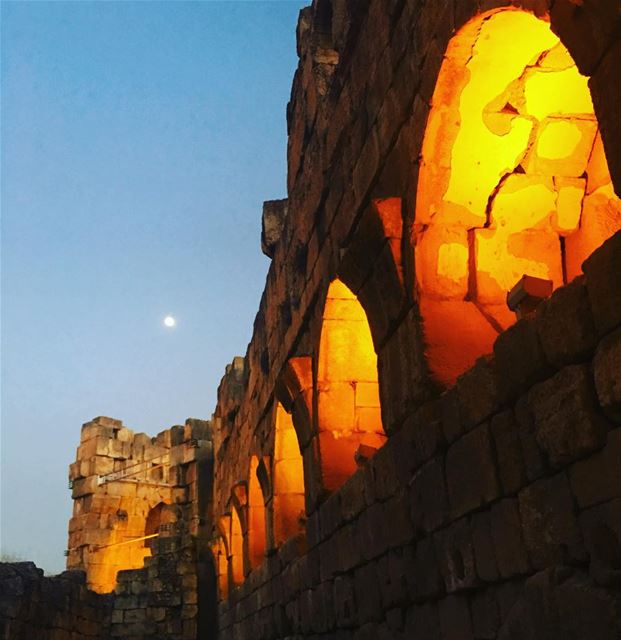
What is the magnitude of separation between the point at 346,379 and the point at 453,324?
2.73 m

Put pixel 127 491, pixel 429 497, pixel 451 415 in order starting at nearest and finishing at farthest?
pixel 451 415, pixel 429 497, pixel 127 491

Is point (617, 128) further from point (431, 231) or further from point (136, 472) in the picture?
point (136, 472)

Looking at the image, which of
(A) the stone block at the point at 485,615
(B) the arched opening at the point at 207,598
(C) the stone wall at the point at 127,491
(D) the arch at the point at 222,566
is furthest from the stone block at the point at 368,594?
(C) the stone wall at the point at 127,491

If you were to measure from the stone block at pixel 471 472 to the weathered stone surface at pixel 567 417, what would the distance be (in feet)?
1.41

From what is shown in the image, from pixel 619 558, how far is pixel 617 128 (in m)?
1.49

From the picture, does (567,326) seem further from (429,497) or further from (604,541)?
(429,497)

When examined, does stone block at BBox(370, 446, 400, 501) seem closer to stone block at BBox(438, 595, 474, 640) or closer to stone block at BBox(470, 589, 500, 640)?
stone block at BBox(438, 595, 474, 640)

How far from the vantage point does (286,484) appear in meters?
9.69

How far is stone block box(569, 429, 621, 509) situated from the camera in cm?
274

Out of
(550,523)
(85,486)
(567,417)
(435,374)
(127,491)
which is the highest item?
(85,486)

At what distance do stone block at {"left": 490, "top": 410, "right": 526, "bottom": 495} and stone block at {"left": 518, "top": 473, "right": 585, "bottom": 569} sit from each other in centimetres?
8

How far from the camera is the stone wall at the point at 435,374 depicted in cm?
295

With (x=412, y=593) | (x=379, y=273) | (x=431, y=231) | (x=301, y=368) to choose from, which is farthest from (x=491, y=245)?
(x=301, y=368)

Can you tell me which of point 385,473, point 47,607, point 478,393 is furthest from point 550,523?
point 47,607
